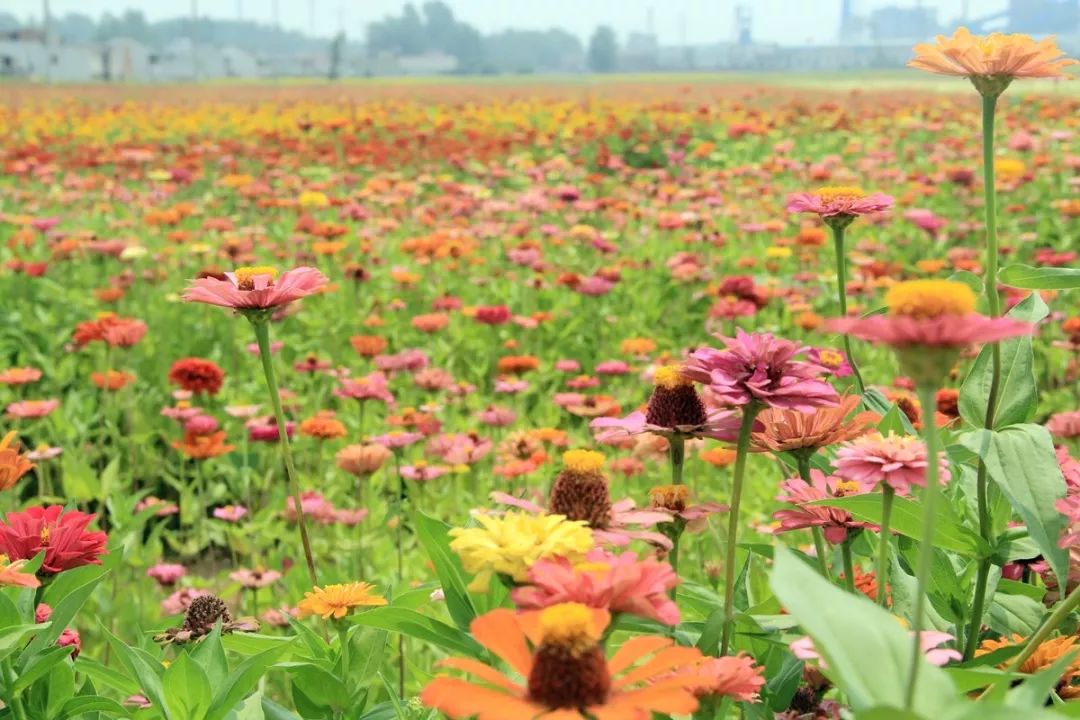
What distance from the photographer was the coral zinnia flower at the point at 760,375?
78 cm

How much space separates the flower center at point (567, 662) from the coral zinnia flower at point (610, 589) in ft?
0.11

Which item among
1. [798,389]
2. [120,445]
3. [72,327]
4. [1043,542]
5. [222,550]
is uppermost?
[798,389]

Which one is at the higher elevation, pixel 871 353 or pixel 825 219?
pixel 825 219

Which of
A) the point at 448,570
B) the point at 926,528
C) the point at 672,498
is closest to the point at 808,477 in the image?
the point at 672,498

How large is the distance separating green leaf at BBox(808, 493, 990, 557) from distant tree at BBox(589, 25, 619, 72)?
114961mm

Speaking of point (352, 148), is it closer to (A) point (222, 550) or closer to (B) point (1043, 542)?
(A) point (222, 550)

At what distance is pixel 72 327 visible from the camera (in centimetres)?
371

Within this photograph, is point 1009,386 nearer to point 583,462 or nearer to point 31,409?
point 583,462

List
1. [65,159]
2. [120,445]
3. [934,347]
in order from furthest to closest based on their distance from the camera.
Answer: [65,159]
[120,445]
[934,347]

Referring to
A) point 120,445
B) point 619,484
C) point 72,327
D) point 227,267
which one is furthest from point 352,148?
point 619,484

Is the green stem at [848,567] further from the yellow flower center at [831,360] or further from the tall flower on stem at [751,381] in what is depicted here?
the yellow flower center at [831,360]

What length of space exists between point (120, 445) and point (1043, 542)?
9.15 ft

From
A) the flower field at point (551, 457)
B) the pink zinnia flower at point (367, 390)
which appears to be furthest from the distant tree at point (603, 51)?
the pink zinnia flower at point (367, 390)

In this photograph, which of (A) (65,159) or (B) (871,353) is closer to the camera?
(B) (871,353)
